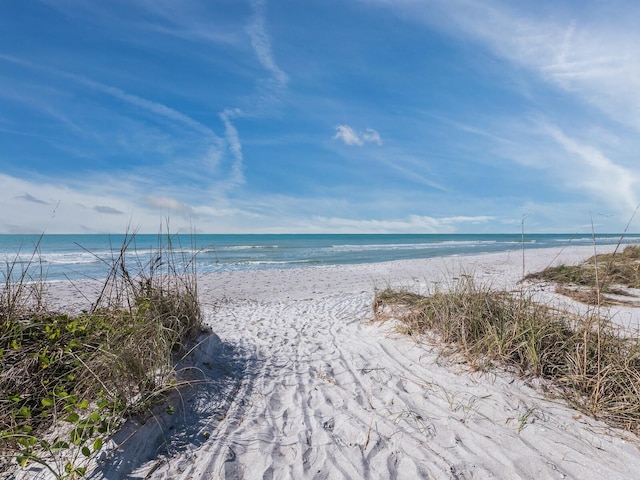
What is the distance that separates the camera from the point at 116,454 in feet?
7.77

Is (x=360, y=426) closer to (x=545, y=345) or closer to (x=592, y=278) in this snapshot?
(x=545, y=345)

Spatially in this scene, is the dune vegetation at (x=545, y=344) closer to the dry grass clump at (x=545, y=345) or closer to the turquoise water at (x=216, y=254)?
the dry grass clump at (x=545, y=345)

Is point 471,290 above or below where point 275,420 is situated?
above

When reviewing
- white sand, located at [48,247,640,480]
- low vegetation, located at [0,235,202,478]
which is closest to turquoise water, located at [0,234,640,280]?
low vegetation, located at [0,235,202,478]

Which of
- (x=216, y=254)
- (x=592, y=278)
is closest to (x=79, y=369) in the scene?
(x=592, y=278)

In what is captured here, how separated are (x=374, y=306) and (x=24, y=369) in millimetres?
5036

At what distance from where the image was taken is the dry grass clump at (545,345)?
3182mm

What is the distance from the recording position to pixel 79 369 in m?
3.20

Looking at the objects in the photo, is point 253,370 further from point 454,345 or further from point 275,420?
point 454,345

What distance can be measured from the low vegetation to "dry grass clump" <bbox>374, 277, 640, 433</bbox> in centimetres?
327

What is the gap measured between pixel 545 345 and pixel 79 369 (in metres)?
4.77

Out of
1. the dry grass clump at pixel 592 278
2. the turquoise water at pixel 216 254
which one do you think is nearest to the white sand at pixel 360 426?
the turquoise water at pixel 216 254

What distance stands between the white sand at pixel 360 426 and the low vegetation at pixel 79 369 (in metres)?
0.22

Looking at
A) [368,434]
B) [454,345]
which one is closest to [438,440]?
[368,434]
